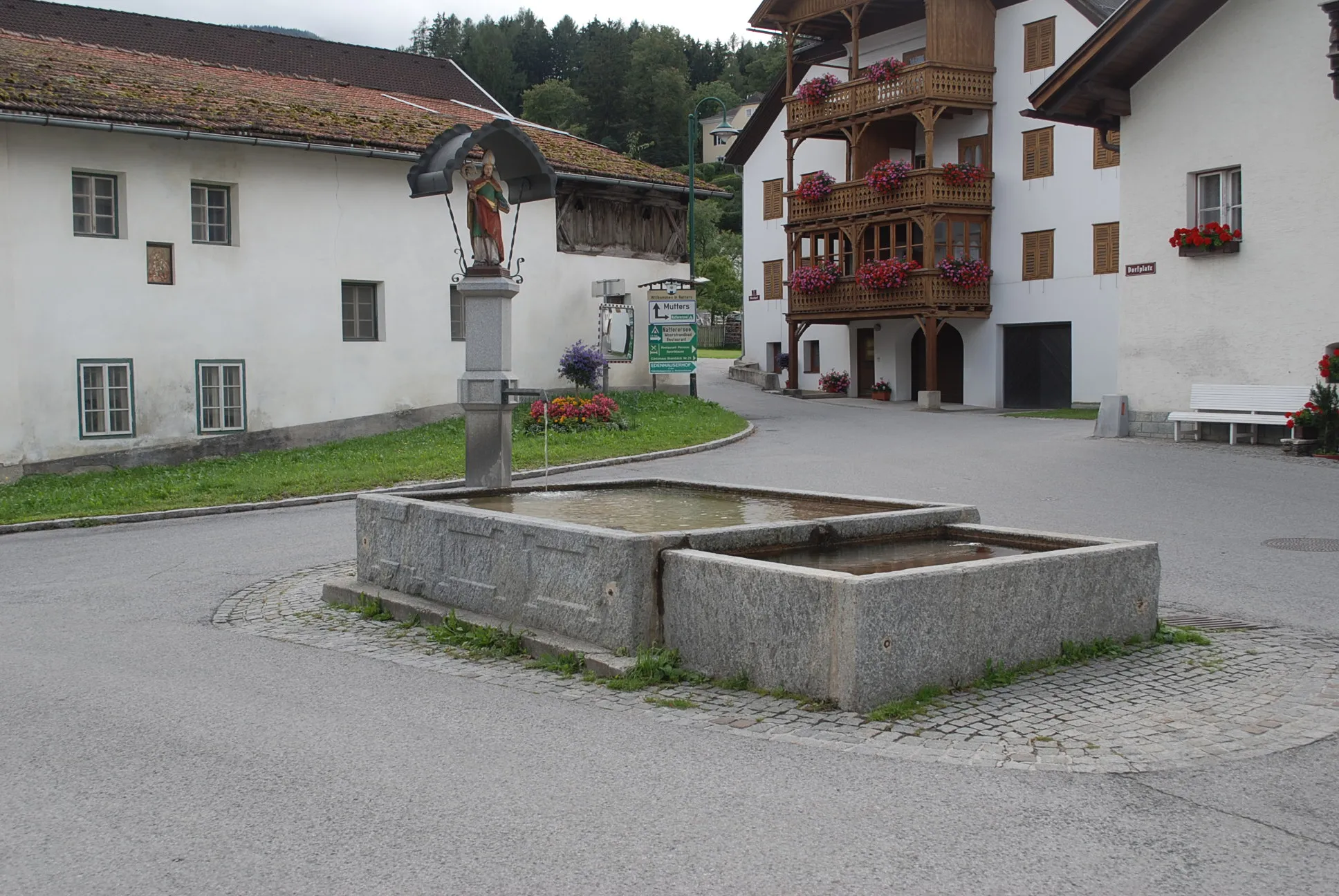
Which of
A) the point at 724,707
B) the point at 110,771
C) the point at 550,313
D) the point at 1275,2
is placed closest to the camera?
the point at 110,771

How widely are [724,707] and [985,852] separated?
7.21 ft

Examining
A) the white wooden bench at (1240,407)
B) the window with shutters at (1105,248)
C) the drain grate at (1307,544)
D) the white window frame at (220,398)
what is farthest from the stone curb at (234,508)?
the window with shutters at (1105,248)

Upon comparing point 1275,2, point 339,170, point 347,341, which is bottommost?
point 347,341

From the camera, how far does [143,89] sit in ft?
77.2

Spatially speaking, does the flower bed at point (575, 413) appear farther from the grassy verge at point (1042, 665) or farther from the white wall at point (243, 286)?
the grassy verge at point (1042, 665)

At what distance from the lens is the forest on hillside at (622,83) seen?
8231cm

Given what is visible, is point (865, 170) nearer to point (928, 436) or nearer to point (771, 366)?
point (771, 366)

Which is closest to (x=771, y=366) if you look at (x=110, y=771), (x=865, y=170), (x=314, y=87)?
(x=865, y=170)

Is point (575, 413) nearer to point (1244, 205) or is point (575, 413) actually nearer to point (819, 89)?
point (1244, 205)

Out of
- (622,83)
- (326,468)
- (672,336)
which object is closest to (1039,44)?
(672,336)

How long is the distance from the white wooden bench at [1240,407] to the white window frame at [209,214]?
16.5 m

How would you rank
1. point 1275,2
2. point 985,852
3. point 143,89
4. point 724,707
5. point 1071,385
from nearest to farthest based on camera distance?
point 985,852
point 724,707
point 1275,2
point 143,89
point 1071,385

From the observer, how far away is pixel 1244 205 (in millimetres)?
20734

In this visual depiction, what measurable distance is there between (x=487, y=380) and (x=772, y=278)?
3267 centimetres
